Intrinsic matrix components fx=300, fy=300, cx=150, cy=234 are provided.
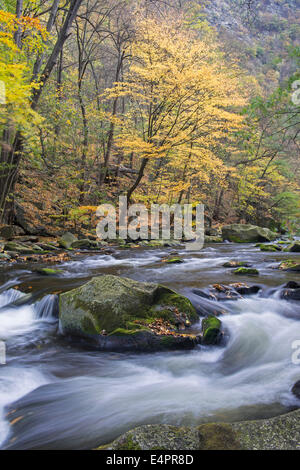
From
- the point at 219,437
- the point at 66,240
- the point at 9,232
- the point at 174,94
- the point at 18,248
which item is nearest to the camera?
the point at 219,437

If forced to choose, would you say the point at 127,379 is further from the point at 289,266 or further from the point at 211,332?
A: the point at 289,266

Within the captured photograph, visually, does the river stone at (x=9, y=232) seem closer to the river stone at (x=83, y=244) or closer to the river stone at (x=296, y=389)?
the river stone at (x=83, y=244)

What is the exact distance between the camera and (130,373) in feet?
11.6

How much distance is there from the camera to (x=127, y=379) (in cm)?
347

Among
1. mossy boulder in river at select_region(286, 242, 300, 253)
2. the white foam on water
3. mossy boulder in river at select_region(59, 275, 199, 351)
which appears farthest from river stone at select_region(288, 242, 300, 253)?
the white foam on water

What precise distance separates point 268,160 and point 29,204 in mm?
15883

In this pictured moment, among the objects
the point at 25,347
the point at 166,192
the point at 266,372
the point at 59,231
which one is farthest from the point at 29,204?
the point at 266,372

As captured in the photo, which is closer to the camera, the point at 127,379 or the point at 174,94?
the point at 127,379

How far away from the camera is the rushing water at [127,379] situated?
2.64 meters

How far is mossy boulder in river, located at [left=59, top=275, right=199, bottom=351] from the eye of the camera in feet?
12.6

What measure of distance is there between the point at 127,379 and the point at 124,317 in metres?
0.76

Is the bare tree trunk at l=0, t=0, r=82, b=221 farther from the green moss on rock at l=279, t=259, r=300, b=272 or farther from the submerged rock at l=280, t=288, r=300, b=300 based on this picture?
the green moss on rock at l=279, t=259, r=300, b=272

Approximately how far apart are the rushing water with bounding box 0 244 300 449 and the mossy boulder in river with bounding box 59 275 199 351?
0.58 feet

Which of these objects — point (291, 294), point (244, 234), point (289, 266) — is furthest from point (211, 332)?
point (244, 234)
